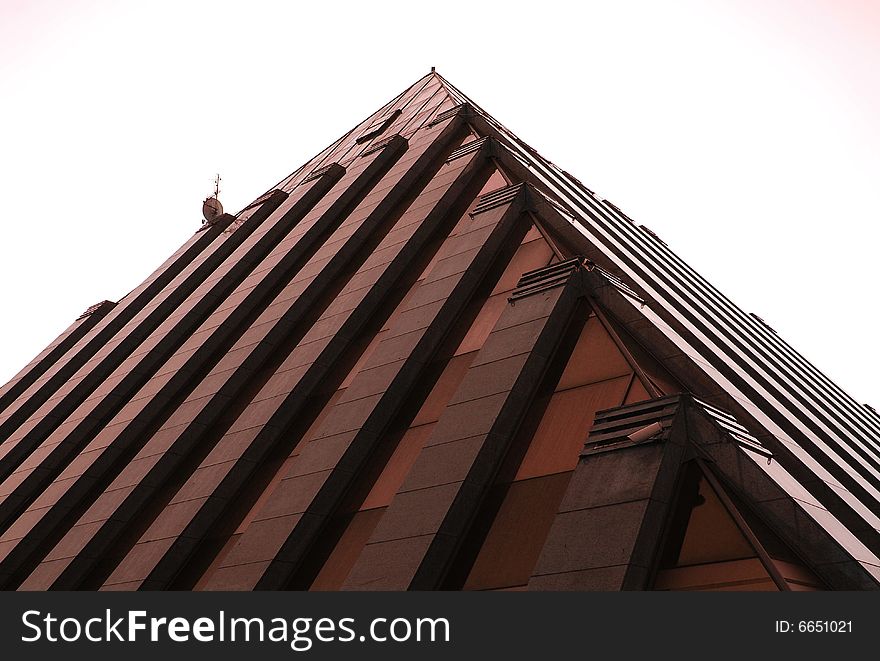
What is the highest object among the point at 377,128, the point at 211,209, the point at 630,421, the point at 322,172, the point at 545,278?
the point at 377,128

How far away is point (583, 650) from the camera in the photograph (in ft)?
40.2

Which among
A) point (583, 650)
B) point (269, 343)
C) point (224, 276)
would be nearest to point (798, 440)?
point (583, 650)

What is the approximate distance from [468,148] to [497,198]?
283 inches

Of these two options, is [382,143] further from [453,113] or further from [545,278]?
[545,278]

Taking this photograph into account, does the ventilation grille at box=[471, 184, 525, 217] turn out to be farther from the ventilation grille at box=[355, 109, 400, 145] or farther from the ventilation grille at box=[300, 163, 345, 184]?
the ventilation grille at box=[355, 109, 400, 145]

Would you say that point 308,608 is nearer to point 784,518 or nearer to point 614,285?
point 784,518

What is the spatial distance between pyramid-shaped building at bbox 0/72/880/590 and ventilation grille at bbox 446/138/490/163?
22 centimetres

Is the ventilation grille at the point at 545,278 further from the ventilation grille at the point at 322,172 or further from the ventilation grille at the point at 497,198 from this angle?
the ventilation grille at the point at 322,172

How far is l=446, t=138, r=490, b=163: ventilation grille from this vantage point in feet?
108

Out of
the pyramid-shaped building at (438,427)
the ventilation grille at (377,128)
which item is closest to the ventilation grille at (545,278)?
the pyramid-shaped building at (438,427)

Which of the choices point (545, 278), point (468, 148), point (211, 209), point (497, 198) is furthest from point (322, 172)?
point (545, 278)

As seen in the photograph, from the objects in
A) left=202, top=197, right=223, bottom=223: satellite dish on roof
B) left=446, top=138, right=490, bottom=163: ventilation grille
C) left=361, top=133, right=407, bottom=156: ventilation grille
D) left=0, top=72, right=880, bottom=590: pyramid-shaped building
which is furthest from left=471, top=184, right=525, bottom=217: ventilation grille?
left=202, top=197, right=223, bottom=223: satellite dish on roof

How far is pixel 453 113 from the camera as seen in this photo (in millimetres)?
40594

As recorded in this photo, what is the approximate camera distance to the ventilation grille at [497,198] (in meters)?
26.3
